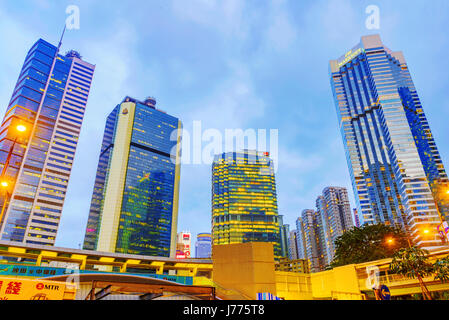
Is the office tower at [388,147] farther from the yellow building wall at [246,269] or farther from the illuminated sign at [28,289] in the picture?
the illuminated sign at [28,289]

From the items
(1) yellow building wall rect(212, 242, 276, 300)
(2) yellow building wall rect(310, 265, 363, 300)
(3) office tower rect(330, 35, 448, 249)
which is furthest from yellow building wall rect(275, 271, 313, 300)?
(3) office tower rect(330, 35, 448, 249)

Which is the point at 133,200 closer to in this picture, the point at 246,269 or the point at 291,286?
the point at 291,286

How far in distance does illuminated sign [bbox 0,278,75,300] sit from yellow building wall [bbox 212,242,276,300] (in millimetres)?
17690

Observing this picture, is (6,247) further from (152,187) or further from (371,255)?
(152,187)

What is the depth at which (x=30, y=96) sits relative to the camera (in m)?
165

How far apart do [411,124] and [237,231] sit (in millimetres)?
134138

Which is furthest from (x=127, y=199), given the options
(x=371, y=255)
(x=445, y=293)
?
(x=445, y=293)

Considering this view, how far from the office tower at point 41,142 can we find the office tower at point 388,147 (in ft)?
582

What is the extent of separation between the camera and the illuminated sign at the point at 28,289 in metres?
10.8

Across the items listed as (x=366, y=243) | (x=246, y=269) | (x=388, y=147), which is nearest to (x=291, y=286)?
(x=246, y=269)

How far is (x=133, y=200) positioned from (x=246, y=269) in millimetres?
158906

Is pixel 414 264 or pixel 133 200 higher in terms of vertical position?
pixel 133 200

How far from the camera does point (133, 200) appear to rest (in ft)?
574
